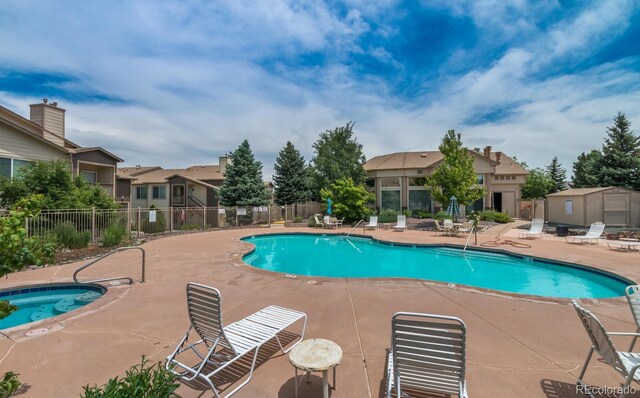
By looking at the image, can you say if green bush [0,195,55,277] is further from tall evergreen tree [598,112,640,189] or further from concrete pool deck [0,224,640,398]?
tall evergreen tree [598,112,640,189]

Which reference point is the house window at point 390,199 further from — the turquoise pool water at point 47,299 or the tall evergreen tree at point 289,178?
the turquoise pool water at point 47,299

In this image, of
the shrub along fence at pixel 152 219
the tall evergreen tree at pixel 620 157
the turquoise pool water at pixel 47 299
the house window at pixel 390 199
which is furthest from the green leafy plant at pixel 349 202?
the tall evergreen tree at pixel 620 157

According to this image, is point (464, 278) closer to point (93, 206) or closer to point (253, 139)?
point (93, 206)

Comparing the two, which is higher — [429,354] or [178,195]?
[178,195]

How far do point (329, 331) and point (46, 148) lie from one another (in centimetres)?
1896

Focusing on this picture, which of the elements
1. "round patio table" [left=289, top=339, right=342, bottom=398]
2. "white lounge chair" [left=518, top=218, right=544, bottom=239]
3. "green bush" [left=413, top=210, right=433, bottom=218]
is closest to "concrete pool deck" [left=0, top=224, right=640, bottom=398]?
"round patio table" [left=289, top=339, right=342, bottom=398]

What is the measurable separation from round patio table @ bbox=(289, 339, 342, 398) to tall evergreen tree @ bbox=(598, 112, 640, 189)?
30665mm

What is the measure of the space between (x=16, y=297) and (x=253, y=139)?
20.1 metres

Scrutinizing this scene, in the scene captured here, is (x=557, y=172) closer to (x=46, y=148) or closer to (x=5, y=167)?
(x=46, y=148)

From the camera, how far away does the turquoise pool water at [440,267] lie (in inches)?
314

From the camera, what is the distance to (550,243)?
43.5 feet

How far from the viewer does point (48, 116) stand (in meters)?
16.9

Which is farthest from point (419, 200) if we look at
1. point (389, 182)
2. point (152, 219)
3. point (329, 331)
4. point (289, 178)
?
point (329, 331)

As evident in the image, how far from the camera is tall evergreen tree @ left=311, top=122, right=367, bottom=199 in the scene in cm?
2786
